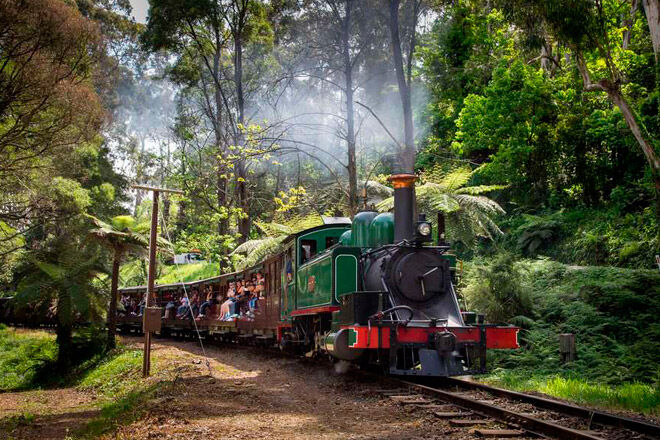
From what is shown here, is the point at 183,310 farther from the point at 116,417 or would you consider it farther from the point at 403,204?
the point at 403,204

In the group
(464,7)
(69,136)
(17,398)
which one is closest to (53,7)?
(69,136)

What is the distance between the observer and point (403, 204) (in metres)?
9.74

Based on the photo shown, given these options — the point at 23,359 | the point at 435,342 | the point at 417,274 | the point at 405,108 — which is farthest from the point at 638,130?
the point at 23,359

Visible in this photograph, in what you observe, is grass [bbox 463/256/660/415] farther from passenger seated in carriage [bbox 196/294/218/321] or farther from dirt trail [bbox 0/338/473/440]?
passenger seated in carriage [bbox 196/294/218/321]

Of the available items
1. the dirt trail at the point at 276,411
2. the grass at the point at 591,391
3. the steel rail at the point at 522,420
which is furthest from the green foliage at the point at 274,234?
the steel rail at the point at 522,420

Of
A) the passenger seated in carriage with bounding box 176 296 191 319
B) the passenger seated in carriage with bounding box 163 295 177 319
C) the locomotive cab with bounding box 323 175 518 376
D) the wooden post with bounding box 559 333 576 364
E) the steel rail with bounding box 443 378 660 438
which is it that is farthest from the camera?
the passenger seated in carriage with bounding box 163 295 177 319

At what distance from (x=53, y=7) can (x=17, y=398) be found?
1003 cm

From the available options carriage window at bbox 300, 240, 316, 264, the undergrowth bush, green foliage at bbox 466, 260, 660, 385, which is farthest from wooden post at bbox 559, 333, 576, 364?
the undergrowth bush

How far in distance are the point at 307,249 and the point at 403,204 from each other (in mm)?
3432

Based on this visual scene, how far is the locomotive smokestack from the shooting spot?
972 cm

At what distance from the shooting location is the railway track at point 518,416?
18.8 ft

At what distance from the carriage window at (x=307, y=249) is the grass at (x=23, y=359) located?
38.5 ft

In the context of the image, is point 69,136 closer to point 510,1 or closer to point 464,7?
point 510,1

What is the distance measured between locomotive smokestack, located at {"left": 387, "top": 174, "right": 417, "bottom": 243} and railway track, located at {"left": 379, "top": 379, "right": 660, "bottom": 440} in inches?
92.2
